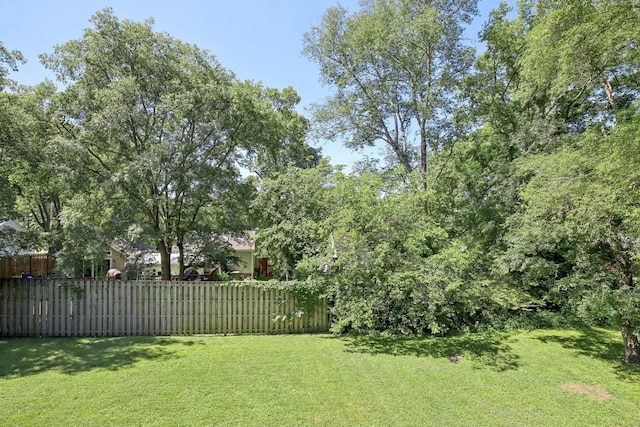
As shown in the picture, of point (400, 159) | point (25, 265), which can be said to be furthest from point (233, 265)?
point (400, 159)

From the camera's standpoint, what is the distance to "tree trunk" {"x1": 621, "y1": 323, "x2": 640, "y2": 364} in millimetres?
5973

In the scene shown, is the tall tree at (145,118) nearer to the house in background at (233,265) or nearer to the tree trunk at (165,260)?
the tree trunk at (165,260)

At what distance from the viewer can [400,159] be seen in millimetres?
13141

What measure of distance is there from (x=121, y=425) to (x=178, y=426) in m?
0.63

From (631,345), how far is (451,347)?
300cm

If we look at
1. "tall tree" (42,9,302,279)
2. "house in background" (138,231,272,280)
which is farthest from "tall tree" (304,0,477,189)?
"house in background" (138,231,272,280)

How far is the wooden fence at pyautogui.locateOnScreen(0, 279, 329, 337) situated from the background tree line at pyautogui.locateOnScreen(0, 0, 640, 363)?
3.94ft

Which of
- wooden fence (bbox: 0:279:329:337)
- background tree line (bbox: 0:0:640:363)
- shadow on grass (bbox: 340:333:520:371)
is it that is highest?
background tree line (bbox: 0:0:640:363)

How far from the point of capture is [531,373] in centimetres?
555

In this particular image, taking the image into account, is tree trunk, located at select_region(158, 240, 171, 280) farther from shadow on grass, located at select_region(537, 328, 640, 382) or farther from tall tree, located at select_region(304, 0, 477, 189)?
shadow on grass, located at select_region(537, 328, 640, 382)

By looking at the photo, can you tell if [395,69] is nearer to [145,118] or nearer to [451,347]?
[145,118]

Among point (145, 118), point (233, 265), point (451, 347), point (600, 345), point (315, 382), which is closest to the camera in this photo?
point (315, 382)

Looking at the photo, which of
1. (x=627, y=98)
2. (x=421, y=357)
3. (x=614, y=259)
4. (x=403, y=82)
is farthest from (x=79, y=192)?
(x=627, y=98)

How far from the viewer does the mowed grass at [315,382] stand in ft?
13.2
